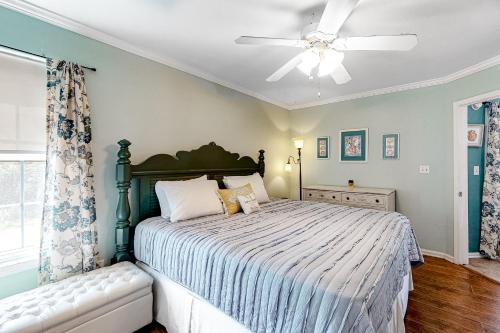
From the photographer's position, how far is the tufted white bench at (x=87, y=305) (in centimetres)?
138

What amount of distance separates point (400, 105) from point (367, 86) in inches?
23.0

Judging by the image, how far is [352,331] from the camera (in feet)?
3.13

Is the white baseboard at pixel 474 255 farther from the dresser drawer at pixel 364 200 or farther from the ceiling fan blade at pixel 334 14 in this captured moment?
the ceiling fan blade at pixel 334 14

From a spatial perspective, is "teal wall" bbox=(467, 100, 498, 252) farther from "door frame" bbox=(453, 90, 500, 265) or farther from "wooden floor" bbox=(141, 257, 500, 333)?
"wooden floor" bbox=(141, 257, 500, 333)

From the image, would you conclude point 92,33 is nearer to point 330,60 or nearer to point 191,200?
point 191,200

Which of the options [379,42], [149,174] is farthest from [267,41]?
[149,174]

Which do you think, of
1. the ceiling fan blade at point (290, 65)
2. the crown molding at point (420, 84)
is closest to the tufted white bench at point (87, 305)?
the ceiling fan blade at point (290, 65)

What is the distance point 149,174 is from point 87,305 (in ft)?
4.05

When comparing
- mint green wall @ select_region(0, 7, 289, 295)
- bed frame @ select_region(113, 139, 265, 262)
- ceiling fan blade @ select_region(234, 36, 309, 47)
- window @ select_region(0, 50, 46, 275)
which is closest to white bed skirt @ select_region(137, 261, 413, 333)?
bed frame @ select_region(113, 139, 265, 262)

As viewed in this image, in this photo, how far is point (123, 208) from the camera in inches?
86.2

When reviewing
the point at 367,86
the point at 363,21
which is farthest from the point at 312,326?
the point at 367,86

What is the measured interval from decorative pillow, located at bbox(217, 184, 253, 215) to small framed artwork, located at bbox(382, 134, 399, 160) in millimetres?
2392

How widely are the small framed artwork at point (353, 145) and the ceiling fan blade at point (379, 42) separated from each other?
2313 millimetres

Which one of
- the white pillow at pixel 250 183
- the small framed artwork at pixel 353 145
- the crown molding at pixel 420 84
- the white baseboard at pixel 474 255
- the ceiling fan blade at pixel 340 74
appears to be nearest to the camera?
the ceiling fan blade at pixel 340 74
